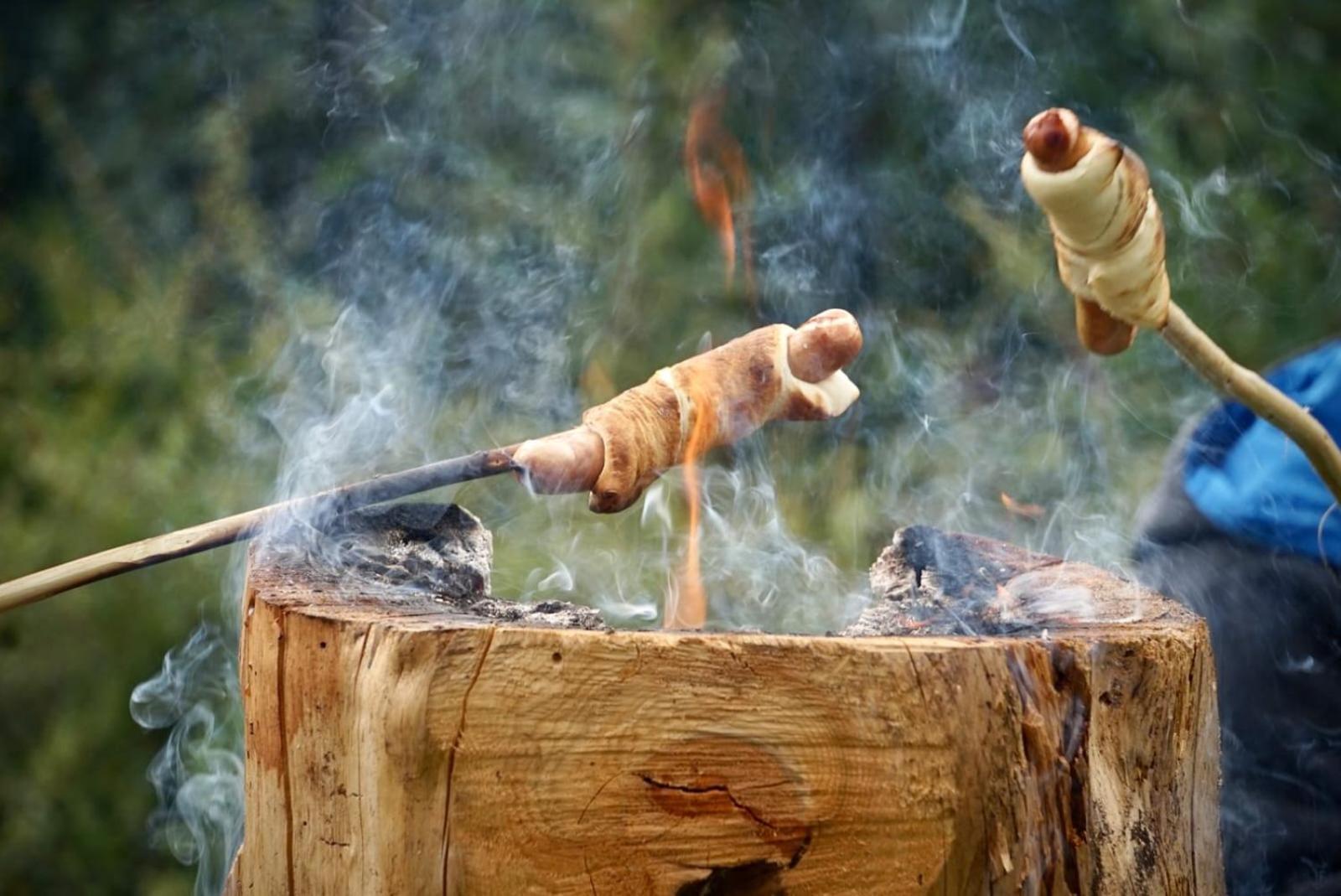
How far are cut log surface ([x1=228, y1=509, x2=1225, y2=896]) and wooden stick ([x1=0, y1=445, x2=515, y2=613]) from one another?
0.35 meters

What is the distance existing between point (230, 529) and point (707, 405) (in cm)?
64

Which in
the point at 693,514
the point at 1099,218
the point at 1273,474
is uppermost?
the point at 1099,218

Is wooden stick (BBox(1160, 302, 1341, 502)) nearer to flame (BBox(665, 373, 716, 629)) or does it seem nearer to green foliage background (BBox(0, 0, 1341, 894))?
flame (BBox(665, 373, 716, 629))

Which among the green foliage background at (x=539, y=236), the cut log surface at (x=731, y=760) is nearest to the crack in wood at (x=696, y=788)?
the cut log surface at (x=731, y=760)

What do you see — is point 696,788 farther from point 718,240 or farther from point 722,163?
point 722,163

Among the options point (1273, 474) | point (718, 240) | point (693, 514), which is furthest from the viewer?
point (718, 240)

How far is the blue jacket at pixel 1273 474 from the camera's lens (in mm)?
2031

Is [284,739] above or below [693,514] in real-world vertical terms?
above

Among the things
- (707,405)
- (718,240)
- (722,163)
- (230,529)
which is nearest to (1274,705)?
(707,405)

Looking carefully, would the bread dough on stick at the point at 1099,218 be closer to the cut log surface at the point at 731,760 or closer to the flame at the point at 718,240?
the cut log surface at the point at 731,760

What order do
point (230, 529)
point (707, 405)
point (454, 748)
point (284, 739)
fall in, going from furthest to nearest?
point (707, 405) → point (230, 529) → point (284, 739) → point (454, 748)

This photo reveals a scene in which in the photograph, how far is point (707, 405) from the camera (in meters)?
1.75

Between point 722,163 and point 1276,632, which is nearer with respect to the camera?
point 1276,632

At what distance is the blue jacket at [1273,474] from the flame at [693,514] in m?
0.89
